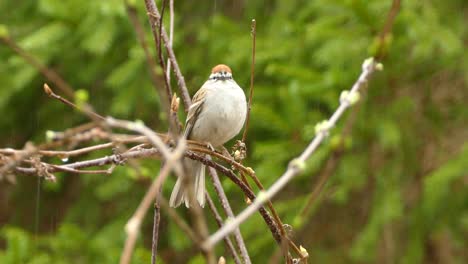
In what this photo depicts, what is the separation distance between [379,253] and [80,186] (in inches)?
94.0

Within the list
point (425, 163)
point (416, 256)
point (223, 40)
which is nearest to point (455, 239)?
point (416, 256)

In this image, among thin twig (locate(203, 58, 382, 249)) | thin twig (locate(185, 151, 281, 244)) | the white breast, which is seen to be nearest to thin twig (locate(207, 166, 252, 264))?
thin twig (locate(185, 151, 281, 244))

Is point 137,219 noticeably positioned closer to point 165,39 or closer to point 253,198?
point 253,198

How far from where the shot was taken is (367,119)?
15.1 ft

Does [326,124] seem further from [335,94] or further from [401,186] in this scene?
[401,186]

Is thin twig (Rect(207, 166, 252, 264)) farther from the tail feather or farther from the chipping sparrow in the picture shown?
the chipping sparrow

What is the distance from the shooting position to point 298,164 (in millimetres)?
1115

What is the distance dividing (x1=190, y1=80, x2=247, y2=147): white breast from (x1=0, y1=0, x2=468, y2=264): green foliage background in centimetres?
78

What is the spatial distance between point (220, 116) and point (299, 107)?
114 cm

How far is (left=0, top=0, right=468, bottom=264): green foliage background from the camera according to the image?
14.0 ft

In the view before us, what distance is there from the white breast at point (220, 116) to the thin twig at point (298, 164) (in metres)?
1.76

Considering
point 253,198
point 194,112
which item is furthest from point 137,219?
point 194,112

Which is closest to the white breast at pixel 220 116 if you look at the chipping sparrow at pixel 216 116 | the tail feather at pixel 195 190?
the chipping sparrow at pixel 216 116

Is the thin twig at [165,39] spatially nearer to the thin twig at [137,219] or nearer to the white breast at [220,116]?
the white breast at [220,116]
